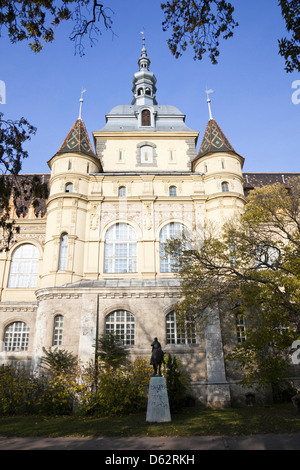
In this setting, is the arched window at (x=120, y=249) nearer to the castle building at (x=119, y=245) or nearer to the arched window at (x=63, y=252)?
the castle building at (x=119, y=245)

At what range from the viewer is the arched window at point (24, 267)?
25.5m

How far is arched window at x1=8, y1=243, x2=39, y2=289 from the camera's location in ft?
83.8

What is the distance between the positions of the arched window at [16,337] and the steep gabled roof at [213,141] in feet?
61.0

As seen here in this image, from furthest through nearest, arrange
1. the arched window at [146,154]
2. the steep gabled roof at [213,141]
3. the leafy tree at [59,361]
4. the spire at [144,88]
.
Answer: the spire at [144,88] → the arched window at [146,154] → the steep gabled roof at [213,141] → the leafy tree at [59,361]

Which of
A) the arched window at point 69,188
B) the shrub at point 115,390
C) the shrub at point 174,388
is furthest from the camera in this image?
the arched window at point 69,188

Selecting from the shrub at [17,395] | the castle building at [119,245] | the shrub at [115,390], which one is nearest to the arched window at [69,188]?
the castle building at [119,245]

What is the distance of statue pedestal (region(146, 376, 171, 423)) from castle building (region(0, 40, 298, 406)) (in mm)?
6577

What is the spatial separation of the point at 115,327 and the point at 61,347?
3461 mm

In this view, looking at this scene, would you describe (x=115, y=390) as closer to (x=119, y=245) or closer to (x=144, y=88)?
(x=119, y=245)

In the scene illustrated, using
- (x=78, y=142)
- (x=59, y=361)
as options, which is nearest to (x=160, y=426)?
(x=59, y=361)

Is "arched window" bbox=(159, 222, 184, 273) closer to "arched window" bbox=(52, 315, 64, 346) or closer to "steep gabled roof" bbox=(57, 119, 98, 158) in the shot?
"arched window" bbox=(52, 315, 64, 346)

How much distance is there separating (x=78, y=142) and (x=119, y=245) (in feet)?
31.3
